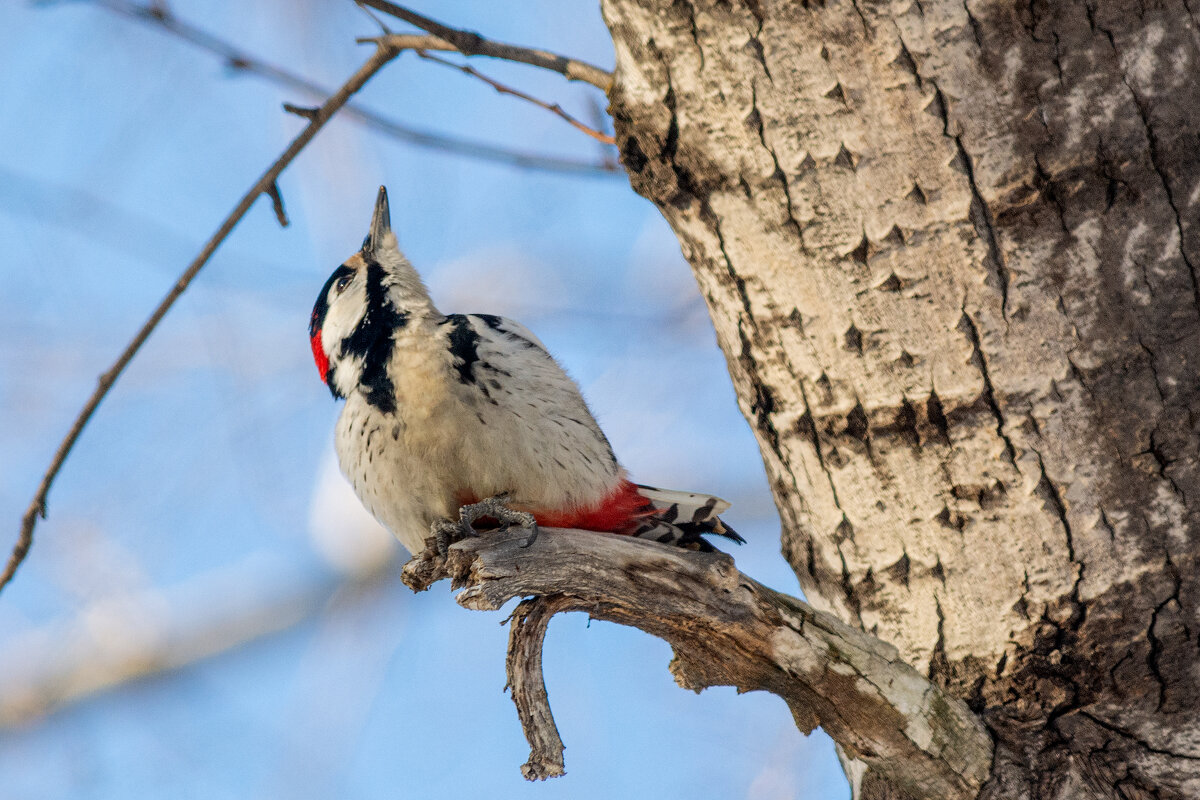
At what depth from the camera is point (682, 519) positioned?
2744mm

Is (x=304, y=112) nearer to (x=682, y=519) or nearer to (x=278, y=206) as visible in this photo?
(x=278, y=206)

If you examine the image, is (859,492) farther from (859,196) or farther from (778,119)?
(778,119)

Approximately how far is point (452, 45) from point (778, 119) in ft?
2.18

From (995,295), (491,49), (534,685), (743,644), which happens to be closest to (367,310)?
(491,49)

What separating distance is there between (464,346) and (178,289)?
0.66 meters

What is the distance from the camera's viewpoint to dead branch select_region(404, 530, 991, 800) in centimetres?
161

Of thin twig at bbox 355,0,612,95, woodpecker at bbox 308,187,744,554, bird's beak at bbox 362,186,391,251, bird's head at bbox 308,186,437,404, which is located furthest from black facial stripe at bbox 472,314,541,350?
thin twig at bbox 355,0,612,95

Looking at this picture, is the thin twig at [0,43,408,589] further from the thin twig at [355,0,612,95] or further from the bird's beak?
the bird's beak

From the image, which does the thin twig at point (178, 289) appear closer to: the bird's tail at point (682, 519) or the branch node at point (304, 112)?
the branch node at point (304, 112)

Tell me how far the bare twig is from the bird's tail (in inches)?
41.2

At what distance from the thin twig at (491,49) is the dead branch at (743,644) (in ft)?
2.71

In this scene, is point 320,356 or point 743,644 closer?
point 743,644

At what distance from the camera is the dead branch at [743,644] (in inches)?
63.5

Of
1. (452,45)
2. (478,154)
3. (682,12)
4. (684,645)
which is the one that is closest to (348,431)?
(478,154)
